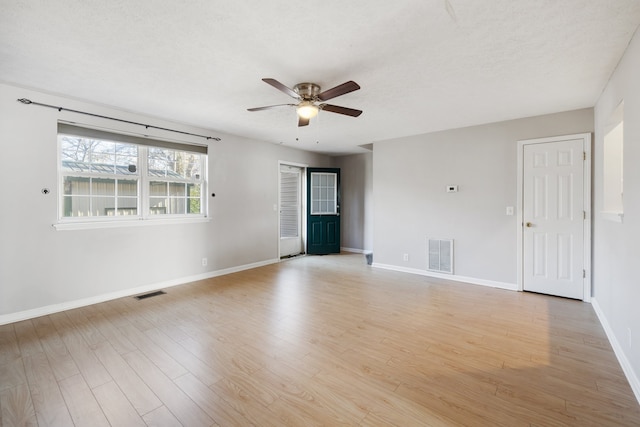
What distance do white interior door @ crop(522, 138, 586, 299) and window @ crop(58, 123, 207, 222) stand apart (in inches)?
195

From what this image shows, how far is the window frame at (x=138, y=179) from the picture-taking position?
3.27 meters

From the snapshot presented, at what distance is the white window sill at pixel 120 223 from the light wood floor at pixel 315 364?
3.22ft

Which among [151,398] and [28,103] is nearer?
[151,398]

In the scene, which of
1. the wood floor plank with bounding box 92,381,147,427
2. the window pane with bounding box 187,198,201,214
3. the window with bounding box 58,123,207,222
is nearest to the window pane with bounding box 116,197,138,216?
the window with bounding box 58,123,207,222

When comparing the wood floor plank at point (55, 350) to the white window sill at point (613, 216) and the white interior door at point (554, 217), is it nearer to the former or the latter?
the white window sill at point (613, 216)

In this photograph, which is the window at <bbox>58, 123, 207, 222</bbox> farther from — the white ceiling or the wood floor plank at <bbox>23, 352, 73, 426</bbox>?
the wood floor plank at <bbox>23, 352, 73, 426</bbox>

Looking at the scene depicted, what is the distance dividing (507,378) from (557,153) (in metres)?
3.16

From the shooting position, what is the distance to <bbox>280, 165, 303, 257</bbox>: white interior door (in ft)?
20.7

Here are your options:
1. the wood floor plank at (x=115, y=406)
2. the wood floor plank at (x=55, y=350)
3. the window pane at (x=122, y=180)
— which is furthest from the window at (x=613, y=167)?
the window pane at (x=122, y=180)

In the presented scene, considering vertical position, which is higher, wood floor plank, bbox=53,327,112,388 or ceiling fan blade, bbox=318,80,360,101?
ceiling fan blade, bbox=318,80,360,101

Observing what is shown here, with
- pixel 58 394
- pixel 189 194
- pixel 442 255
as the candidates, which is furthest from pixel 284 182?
pixel 58 394

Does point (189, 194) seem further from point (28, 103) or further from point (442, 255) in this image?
point (442, 255)

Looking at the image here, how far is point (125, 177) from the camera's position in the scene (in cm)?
376

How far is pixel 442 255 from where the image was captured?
4633 mm
